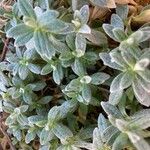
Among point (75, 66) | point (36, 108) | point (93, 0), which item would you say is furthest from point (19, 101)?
point (93, 0)

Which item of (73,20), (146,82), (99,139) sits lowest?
(99,139)

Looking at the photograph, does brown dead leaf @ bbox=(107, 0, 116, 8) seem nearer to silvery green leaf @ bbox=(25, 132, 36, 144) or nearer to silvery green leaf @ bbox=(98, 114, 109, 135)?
silvery green leaf @ bbox=(98, 114, 109, 135)

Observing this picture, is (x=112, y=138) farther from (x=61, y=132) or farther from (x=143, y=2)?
(x=143, y=2)

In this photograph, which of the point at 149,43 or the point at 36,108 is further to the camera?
the point at 36,108

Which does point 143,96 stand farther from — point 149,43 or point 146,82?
point 149,43

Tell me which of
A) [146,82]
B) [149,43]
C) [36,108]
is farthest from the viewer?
[36,108]

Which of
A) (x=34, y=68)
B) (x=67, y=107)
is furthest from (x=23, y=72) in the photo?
(x=67, y=107)

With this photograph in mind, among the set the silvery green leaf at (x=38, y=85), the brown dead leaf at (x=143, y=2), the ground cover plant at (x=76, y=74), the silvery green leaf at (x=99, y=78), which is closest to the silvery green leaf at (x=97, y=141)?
the ground cover plant at (x=76, y=74)

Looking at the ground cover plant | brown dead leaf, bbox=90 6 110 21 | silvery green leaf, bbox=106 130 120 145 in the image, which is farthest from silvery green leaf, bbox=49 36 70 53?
silvery green leaf, bbox=106 130 120 145
